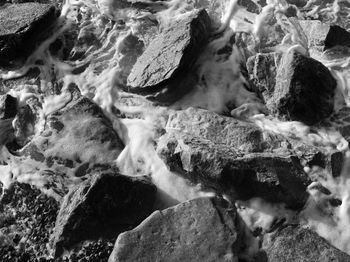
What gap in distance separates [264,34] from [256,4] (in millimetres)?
582

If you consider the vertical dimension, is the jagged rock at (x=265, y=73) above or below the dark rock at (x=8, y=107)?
above

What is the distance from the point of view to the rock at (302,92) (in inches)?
169

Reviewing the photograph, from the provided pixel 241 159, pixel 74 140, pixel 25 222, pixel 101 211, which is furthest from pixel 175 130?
pixel 25 222

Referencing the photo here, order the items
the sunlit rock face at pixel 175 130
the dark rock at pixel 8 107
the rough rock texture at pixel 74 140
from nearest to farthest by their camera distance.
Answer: the sunlit rock face at pixel 175 130 → the rough rock texture at pixel 74 140 → the dark rock at pixel 8 107

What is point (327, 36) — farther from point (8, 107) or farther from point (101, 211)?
point (8, 107)

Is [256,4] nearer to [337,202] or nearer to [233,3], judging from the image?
[233,3]

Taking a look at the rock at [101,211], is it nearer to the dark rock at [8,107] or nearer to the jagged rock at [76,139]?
the jagged rock at [76,139]

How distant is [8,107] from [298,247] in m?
3.17

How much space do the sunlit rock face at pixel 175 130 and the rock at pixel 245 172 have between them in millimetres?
11

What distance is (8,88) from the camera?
533 cm

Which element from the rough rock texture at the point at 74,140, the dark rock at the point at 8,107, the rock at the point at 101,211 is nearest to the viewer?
the rock at the point at 101,211

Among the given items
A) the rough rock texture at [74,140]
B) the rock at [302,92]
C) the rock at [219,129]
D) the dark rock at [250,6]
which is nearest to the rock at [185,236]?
the rock at [219,129]

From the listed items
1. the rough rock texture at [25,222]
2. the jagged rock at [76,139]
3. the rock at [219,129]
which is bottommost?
the rough rock texture at [25,222]

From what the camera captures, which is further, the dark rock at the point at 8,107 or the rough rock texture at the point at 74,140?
the dark rock at the point at 8,107
